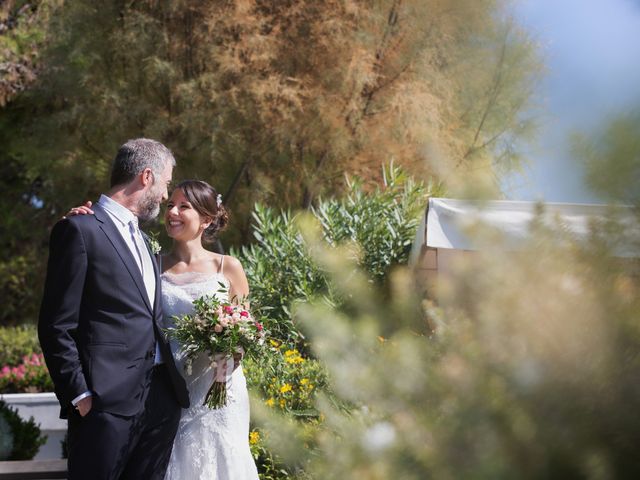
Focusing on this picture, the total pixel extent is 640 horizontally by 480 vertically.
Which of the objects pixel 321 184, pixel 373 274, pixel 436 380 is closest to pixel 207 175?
pixel 321 184

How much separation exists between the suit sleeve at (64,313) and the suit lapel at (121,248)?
0.11 meters

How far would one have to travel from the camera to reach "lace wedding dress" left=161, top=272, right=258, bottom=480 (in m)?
3.26

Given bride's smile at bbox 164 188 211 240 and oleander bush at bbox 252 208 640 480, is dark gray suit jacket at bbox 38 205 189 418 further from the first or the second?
oleander bush at bbox 252 208 640 480

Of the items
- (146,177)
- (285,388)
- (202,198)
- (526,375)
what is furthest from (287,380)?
(526,375)

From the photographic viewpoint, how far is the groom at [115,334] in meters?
2.59

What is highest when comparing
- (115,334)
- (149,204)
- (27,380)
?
(149,204)

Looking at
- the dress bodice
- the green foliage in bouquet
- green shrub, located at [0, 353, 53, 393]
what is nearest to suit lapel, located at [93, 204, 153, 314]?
the dress bodice

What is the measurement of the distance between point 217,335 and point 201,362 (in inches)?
11.7

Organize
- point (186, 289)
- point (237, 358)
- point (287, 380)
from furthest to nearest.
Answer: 1. point (287, 380)
2. point (186, 289)
3. point (237, 358)

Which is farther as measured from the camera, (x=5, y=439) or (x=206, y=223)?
(x=5, y=439)

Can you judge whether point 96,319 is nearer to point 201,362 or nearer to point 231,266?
point 201,362

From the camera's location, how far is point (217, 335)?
3.09 m

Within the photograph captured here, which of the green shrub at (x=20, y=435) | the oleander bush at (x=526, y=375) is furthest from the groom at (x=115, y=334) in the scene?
the green shrub at (x=20, y=435)

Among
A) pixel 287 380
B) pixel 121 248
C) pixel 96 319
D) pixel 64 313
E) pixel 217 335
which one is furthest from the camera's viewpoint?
pixel 287 380
